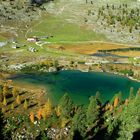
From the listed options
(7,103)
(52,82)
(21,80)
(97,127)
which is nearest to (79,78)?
(52,82)

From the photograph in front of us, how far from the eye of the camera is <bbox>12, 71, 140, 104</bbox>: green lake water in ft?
562

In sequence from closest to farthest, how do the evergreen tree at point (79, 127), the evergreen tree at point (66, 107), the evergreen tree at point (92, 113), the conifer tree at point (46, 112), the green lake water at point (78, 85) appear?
the evergreen tree at point (79, 127) < the evergreen tree at point (92, 113) < the evergreen tree at point (66, 107) < the conifer tree at point (46, 112) < the green lake water at point (78, 85)

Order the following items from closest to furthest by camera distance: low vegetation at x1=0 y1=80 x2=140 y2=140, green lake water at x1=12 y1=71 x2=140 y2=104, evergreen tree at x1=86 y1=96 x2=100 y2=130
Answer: low vegetation at x1=0 y1=80 x2=140 y2=140 < evergreen tree at x1=86 y1=96 x2=100 y2=130 < green lake water at x1=12 y1=71 x2=140 y2=104

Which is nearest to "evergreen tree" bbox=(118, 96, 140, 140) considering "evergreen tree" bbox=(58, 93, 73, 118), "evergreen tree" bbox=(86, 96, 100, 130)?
"evergreen tree" bbox=(86, 96, 100, 130)

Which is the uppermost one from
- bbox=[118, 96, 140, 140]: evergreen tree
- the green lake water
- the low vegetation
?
bbox=[118, 96, 140, 140]: evergreen tree

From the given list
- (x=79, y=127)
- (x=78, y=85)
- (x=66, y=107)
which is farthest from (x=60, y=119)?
(x=78, y=85)

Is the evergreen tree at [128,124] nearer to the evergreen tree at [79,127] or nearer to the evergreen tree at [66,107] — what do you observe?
the evergreen tree at [79,127]

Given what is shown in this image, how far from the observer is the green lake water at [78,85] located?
171 metres

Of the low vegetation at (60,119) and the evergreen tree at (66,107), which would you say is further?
the evergreen tree at (66,107)

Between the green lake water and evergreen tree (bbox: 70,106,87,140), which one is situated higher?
evergreen tree (bbox: 70,106,87,140)

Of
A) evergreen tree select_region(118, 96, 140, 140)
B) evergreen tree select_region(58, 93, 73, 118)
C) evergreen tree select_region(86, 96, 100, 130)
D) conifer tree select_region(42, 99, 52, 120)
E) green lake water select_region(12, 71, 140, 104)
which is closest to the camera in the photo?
evergreen tree select_region(118, 96, 140, 140)

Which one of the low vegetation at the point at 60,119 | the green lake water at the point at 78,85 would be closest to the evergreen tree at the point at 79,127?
the low vegetation at the point at 60,119

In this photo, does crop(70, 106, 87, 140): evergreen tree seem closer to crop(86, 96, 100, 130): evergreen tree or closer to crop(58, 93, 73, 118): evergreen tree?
crop(86, 96, 100, 130): evergreen tree

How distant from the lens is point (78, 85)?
7293 inches
